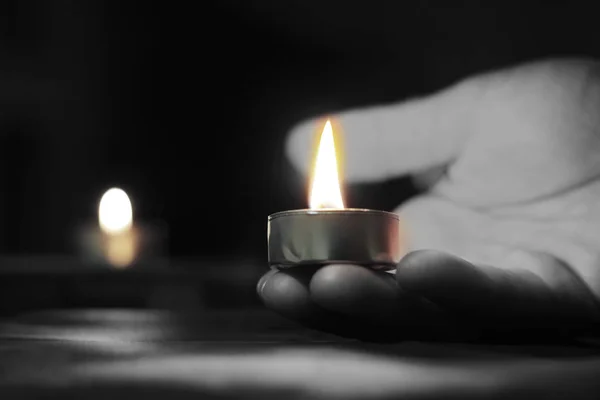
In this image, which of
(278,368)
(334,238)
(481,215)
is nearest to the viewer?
(278,368)

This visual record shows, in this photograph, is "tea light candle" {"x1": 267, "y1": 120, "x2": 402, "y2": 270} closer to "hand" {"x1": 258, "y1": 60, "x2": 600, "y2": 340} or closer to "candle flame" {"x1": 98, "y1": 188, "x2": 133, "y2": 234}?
"hand" {"x1": 258, "y1": 60, "x2": 600, "y2": 340}

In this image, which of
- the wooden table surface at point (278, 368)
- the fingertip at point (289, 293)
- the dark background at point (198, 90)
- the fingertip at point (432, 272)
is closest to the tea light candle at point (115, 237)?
the dark background at point (198, 90)

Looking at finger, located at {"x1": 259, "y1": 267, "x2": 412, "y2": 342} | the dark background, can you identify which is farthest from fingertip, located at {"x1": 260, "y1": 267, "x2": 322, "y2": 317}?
the dark background

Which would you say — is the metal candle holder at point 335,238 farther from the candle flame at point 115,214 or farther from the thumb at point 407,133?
the candle flame at point 115,214

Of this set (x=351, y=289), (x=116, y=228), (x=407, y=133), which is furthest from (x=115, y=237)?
(x=351, y=289)

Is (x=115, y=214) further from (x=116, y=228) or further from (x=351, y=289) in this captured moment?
(x=351, y=289)

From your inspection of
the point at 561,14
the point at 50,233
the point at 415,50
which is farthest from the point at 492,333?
the point at 50,233
